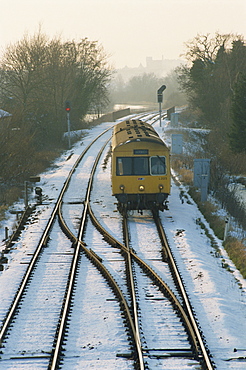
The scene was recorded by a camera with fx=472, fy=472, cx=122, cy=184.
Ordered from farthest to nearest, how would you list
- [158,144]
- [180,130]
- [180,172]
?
[180,130] → [180,172] → [158,144]

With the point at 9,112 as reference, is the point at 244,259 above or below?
below

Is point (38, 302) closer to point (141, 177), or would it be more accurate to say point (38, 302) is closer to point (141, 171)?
point (141, 177)

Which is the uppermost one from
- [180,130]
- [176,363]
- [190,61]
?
[190,61]

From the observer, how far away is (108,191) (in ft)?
72.2

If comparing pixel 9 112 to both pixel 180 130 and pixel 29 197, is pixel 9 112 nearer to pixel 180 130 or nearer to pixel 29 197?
pixel 29 197

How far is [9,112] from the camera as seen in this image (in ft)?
91.8

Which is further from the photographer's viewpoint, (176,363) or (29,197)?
(29,197)

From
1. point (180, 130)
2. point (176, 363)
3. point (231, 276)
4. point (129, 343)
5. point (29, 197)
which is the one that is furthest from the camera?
point (180, 130)

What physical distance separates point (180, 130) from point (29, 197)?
24751 mm

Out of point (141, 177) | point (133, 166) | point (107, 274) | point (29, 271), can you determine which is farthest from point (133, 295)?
point (133, 166)

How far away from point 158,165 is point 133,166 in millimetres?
887

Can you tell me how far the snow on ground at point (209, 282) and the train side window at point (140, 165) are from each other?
6.46 ft

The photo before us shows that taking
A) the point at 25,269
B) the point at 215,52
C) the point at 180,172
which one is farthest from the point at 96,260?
the point at 215,52

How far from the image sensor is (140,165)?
16766mm
